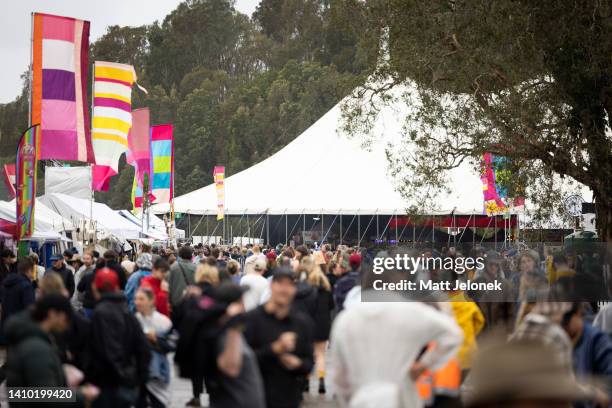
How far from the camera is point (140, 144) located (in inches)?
1374

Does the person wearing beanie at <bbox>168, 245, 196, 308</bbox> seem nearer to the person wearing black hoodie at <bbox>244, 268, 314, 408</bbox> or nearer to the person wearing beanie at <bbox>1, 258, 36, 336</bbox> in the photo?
the person wearing beanie at <bbox>1, 258, 36, 336</bbox>

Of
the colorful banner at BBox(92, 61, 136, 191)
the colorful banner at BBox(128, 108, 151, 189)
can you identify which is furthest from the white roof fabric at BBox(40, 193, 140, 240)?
the colorful banner at BBox(92, 61, 136, 191)

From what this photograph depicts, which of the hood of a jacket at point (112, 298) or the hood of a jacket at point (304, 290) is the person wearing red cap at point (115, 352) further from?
the hood of a jacket at point (304, 290)

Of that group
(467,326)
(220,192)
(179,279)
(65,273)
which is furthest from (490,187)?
(467,326)

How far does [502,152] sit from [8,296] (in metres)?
14.4

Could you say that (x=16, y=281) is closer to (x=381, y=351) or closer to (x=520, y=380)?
(x=381, y=351)

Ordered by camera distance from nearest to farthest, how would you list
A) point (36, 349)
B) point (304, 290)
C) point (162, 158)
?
point (36, 349) < point (304, 290) < point (162, 158)

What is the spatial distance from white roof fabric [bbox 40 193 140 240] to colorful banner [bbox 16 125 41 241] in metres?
13.8

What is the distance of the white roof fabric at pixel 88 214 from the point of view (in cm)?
3419

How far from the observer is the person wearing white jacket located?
237 inches

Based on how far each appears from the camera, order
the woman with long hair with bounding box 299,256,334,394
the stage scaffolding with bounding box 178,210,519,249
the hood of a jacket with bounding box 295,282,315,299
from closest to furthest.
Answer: the hood of a jacket with bounding box 295,282,315,299 < the woman with long hair with bounding box 299,256,334,394 < the stage scaffolding with bounding box 178,210,519,249

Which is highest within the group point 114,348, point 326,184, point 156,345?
point 326,184

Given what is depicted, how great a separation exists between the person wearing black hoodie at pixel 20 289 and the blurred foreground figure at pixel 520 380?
1154 cm

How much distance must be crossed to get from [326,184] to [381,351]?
44067 mm
